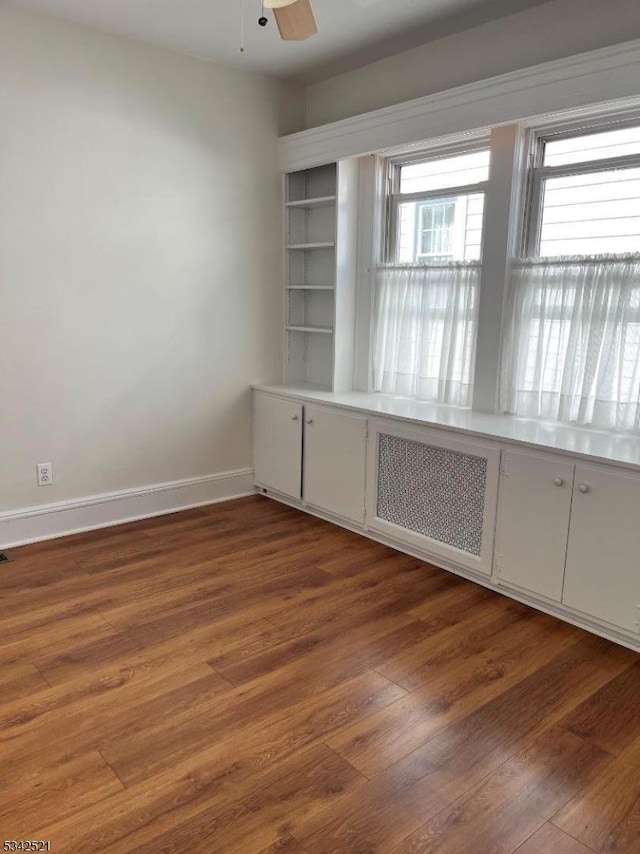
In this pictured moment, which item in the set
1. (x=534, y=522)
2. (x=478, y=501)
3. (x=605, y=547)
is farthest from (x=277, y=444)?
(x=605, y=547)

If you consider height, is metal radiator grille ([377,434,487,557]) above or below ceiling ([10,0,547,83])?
below

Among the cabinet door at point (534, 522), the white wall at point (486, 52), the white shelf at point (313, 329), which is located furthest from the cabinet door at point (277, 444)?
the white wall at point (486, 52)

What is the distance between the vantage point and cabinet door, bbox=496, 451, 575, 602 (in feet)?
8.74

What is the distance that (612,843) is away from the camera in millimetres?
1625

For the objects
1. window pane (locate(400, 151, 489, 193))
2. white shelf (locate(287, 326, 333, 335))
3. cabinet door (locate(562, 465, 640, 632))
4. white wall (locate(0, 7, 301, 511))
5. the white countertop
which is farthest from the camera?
white shelf (locate(287, 326, 333, 335))

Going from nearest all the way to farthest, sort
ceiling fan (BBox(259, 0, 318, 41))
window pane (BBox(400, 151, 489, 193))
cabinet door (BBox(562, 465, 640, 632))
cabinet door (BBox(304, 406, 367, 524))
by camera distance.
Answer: ceiling fan (BBox(259, 0, 318, 41)) < cabinet door (BBox(562, 465, 640, 632)) < window pane (BBox(400, 151, 489, 193)) < cabinet door (BBox(304, 406, 367, 524))

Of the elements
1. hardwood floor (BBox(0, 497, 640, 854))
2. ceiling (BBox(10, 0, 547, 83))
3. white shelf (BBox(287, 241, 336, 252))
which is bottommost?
hardwood floor (BBox(0, 497, 640, 854))

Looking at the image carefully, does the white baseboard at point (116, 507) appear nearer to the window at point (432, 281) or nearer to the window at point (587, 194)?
the window at point (432, 281)

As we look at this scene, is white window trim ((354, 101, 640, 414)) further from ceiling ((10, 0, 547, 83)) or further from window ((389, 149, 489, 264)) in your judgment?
ceiling ((10, 0, 547, 83))

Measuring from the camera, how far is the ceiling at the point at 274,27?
3.04 m

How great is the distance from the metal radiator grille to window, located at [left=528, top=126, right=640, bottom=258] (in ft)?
3.75

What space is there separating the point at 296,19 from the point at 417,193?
5.86ft

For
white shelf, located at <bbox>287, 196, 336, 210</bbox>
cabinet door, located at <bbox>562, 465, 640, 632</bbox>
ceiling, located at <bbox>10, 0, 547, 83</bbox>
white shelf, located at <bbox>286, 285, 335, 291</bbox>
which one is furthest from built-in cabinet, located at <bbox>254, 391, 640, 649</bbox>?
ceiling, located at <bbox>10, 0, 547, 83</bbox>

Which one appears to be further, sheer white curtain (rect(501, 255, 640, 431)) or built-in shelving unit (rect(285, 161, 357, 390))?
built-in shelving unit (rect(285, 161, 357, 390))
